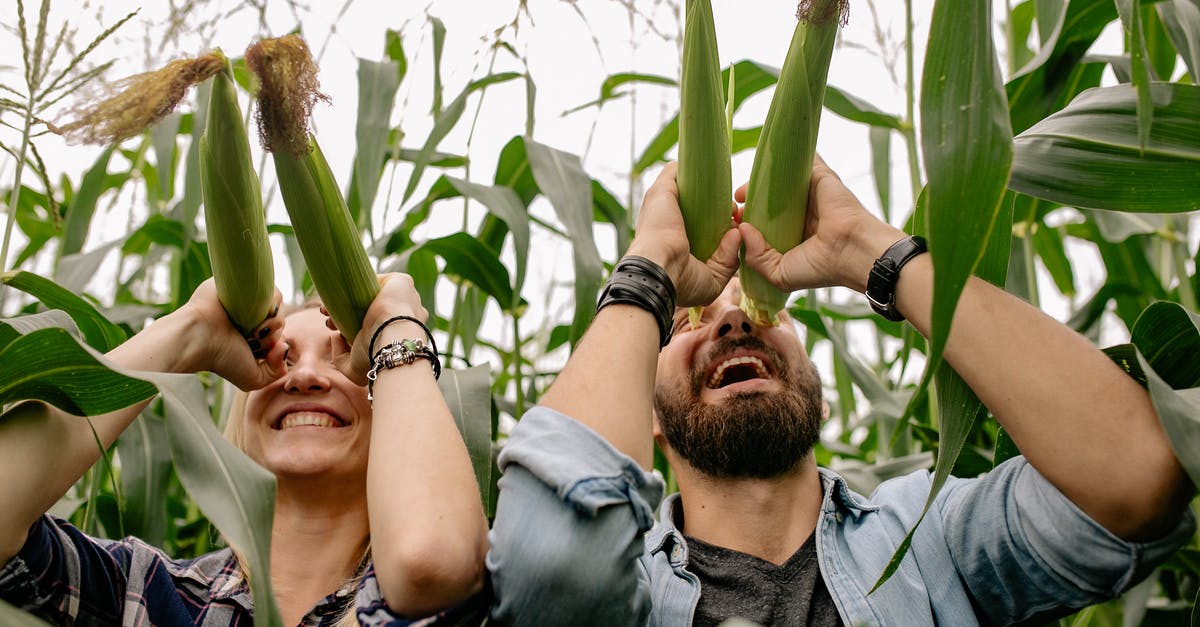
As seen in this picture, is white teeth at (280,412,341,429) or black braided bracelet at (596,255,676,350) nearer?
black braided bracelet at (596,255,676,350)

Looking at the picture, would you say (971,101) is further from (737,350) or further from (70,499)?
(70,499)

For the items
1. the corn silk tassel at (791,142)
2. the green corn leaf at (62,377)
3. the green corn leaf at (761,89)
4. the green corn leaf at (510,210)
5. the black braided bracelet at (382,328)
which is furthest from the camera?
the green corn leaf at (761,89)

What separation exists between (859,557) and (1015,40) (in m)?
1.28

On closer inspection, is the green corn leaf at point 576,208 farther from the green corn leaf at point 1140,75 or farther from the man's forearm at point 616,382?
the green corn leaf at point 1140,75

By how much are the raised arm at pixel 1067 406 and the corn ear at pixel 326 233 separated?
27.8 inches

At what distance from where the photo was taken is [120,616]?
125 cm

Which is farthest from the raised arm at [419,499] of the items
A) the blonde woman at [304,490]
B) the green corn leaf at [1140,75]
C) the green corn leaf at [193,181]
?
the green corn leaf at [1140,75]

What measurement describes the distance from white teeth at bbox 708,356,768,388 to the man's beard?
0.02 m

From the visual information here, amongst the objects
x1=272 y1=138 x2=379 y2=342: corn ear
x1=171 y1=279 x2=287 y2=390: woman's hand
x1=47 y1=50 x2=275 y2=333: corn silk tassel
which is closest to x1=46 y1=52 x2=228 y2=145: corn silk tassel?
x1=47 y1=50 x2=275 y2=333: corn silk tassel

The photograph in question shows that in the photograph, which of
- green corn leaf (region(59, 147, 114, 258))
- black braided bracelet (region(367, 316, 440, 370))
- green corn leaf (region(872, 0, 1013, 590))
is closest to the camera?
green corn leaf (region(872, 0, 1013, 590))

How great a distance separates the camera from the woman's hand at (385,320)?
1.24 meters

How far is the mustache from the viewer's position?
64.7 inches

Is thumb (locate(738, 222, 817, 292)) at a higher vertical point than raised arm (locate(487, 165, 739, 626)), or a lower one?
higher

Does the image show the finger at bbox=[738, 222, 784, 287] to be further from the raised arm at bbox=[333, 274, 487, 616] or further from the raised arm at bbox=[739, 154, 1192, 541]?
the raised arm at bbox=[333, 274, 487, 616]
